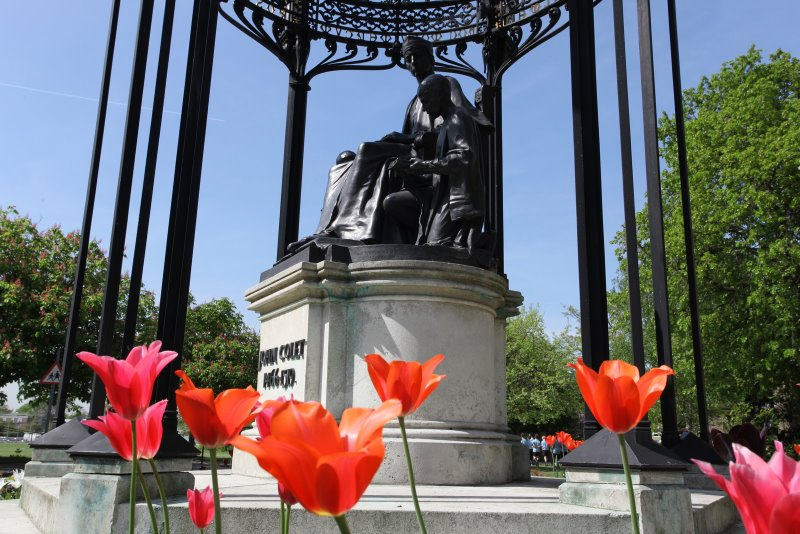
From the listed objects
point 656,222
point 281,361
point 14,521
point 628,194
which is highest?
point 628,194

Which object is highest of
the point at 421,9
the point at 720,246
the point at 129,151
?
the point at 421,9

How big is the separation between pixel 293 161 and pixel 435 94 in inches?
116

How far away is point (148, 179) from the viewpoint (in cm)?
567

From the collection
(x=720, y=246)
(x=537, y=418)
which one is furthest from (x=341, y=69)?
(x=537, y=418)

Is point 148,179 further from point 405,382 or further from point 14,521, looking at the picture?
point 405,382

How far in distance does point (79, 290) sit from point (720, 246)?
1713 centimetres

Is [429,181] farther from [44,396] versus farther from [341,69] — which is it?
[44,396]

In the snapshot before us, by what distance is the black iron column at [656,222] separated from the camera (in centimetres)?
534

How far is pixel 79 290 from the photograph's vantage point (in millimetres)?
6547

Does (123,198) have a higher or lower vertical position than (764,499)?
higher

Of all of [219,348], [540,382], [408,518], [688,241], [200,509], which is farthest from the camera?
[540,382]

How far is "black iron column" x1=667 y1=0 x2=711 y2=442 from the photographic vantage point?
6.00 m

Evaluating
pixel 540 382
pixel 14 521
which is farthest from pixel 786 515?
pixel 540 382

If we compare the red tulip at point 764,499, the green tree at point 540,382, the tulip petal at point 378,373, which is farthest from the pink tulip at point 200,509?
the green tree at point 540,382
